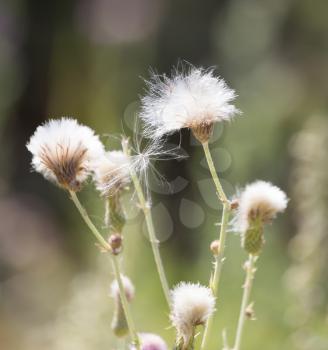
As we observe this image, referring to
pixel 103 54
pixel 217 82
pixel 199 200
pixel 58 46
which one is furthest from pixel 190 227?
pixel 217 82

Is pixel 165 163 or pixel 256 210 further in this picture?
pixel 165 163

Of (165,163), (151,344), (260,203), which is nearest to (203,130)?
(260,203)

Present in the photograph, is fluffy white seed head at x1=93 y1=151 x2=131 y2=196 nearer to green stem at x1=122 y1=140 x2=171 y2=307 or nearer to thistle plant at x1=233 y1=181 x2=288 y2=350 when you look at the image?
green stem at x1=122 y1=140 x2=171 y2=307

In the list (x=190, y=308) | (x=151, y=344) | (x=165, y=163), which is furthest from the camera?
(x=165, y=163)

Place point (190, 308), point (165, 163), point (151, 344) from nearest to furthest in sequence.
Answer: point (190, 308), point (151, 344), point (165, 163)

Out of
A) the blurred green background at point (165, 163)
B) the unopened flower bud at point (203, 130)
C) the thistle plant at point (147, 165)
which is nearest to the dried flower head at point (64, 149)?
Answer: the thistle plant at point (147, 165)

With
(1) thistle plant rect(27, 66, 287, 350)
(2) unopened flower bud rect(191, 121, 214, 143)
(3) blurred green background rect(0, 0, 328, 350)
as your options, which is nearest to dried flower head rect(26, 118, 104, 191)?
(1) thistle plant rect(27, 66, 287, 350)

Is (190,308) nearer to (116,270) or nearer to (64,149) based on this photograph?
(116,270)

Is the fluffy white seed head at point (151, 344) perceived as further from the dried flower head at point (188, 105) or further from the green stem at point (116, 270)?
the dried flower head at point (188, 105)
